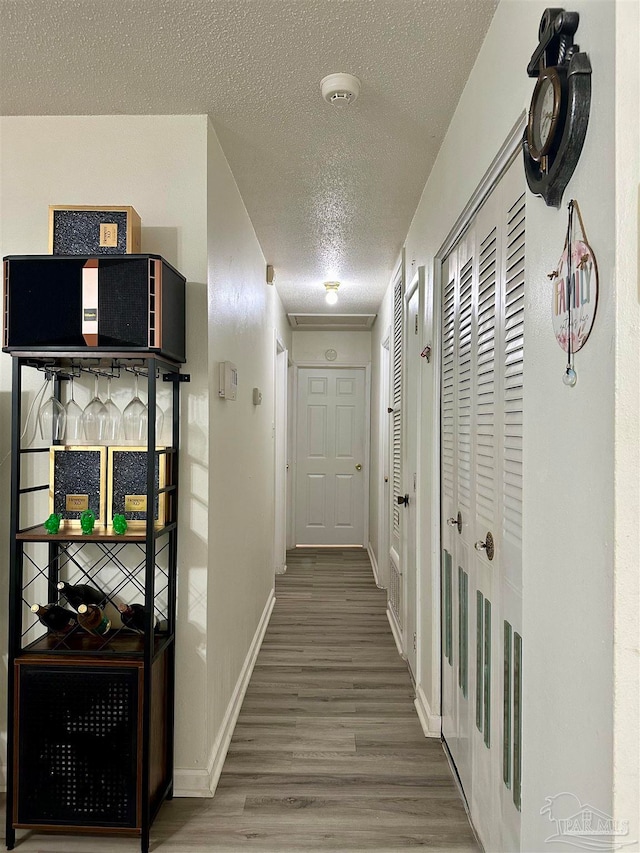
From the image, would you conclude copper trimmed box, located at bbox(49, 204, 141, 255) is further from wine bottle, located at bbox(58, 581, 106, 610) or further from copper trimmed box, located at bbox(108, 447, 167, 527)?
wine bottle, located at bbox(58, 581, 106, 610)

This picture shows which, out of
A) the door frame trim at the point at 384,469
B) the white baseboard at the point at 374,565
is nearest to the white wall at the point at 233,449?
the door frame trim at the point at 384,469

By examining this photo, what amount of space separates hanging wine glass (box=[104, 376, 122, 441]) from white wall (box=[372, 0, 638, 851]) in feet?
4.90

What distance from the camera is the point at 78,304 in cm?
198

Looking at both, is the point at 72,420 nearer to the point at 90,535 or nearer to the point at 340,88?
the point at 90,535

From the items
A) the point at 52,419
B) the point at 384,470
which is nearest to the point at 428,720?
the point at 52,419

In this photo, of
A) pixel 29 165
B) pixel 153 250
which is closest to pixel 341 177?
pixel 153 250

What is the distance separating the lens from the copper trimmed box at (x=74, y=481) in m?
2.18

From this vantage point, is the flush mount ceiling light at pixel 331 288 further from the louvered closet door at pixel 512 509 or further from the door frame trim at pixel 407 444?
the louvered closet door at pixel 512 509

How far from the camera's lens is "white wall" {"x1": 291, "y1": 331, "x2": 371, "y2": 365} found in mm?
7164

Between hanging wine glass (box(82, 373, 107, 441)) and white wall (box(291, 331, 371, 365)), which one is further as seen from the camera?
white wall (box(291, 331, 371, 365))

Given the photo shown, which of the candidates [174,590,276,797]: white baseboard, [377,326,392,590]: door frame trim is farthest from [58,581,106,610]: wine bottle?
[377,326,392,590]: door frame trim

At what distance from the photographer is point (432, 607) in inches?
109

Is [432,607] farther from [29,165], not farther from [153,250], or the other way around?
[29,165]
